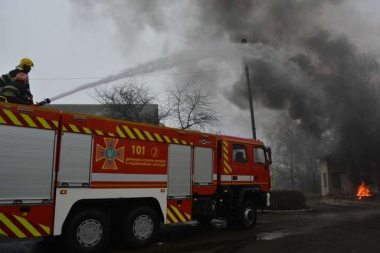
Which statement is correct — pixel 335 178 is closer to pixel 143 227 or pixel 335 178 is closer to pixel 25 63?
pixel 143 227

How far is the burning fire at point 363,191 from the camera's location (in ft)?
71.3

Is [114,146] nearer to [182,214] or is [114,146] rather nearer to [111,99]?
[182,214]

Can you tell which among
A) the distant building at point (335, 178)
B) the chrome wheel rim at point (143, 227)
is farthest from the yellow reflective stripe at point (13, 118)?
the distant building at point (335, 178)

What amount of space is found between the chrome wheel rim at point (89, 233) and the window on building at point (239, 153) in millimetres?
4374

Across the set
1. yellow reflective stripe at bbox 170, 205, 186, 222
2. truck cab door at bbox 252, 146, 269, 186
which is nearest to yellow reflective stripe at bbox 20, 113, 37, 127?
yellow reflective stripe at bbox 170, 205, 186, 222

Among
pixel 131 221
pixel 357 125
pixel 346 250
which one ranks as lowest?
pixel 346 250

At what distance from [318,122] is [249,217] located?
13.4 metres

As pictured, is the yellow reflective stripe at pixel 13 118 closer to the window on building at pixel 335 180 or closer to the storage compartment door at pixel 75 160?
the storage compartment door at pixel 75 160

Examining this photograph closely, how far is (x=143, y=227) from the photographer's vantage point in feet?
22.5

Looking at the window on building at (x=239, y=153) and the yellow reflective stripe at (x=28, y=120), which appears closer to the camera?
the yellow reflective stripe at (x=28, y=120)

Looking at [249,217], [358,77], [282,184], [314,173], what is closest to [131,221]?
[249,217]

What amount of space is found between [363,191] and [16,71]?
22.6 m

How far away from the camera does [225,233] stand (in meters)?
8.82

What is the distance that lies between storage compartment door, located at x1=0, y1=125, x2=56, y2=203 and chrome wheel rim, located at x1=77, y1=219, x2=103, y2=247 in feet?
2.94
